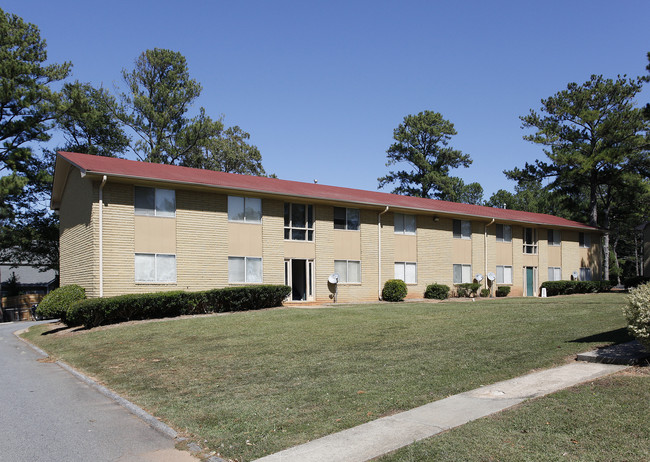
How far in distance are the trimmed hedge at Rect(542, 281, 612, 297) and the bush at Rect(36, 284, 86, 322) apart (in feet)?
89.2

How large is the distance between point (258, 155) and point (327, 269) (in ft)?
99.9

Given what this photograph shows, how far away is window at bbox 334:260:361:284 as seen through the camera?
2694 cm

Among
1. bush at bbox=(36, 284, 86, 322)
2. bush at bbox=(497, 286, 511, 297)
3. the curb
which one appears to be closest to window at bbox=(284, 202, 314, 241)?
bush at bbox=(36, 284, 86, 322)

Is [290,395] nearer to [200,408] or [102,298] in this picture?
[200,408]

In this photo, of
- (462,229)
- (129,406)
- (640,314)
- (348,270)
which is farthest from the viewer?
(462,229)

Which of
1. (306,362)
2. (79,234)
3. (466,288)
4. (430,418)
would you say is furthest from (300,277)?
(430,418)

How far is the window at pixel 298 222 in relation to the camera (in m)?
25.5

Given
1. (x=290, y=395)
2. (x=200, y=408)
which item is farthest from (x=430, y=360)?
(x=200, y=408)

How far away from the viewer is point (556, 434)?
5402 millimetres

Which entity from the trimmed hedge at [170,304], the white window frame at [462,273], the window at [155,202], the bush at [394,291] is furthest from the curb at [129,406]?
the white window frame at [462,273]

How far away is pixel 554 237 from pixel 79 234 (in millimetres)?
29437

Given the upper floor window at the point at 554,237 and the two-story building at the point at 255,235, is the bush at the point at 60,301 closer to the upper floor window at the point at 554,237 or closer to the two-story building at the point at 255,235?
the two-story building at the point at 255,235

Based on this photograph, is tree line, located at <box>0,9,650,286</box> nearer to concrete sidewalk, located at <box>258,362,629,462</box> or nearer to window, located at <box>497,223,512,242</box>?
window, located at <box>497,223,512,242</box>

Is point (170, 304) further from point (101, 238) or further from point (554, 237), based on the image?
point (554, 237)
